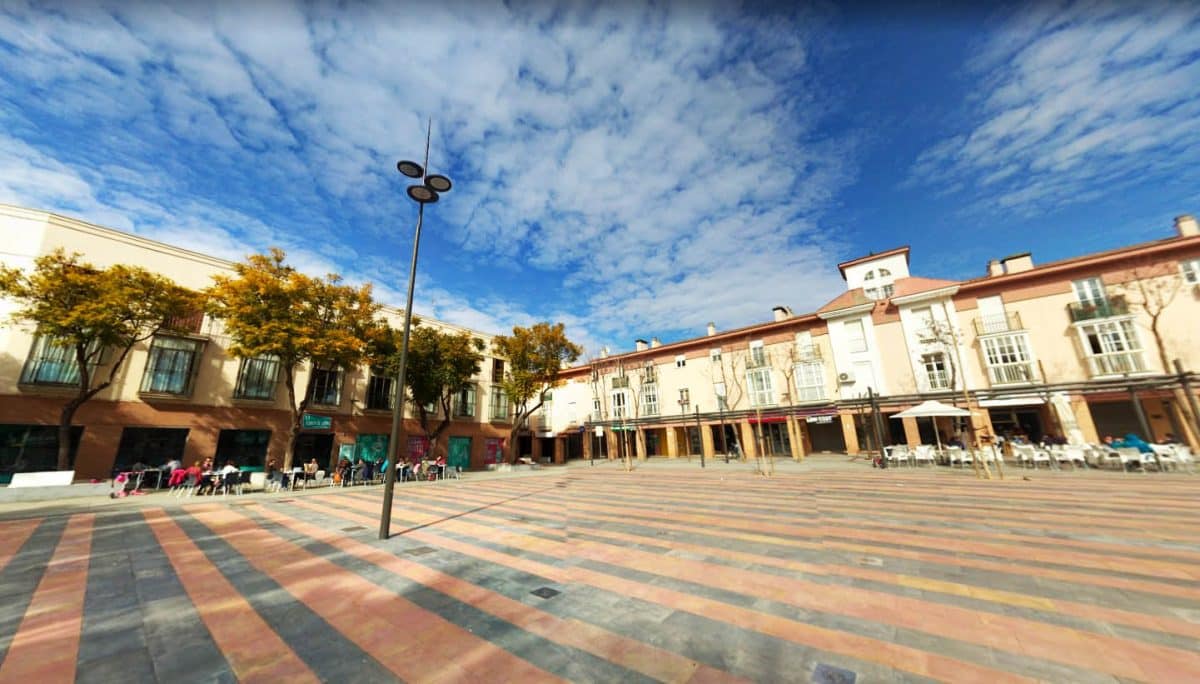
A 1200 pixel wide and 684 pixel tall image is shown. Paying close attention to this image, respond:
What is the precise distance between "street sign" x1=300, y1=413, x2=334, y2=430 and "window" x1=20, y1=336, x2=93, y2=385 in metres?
8.49

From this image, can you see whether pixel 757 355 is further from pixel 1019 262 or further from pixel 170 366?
pixel 170 366

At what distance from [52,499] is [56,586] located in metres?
14.0

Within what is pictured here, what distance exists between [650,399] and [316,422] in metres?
24.5

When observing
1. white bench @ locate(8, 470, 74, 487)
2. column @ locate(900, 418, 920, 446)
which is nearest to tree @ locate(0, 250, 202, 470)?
white bench @ locate(8, 470, 74, 487)

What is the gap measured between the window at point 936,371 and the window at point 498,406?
96.0ft

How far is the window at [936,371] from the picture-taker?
23.6 meters

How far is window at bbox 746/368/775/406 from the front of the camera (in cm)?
2936

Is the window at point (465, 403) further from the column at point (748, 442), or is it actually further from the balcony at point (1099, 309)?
the balcony at point (1099, 309)

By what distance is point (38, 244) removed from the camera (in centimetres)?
1692

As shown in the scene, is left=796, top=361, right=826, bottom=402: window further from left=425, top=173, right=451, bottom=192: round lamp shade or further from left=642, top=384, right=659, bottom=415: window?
left=425, top=173, right=451, bottom=192: round lamp shade

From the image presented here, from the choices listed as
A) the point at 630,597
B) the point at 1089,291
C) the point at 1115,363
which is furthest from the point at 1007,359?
the point at 630,597

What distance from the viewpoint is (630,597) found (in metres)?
4.65

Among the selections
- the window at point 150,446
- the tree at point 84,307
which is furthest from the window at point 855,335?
the window at point 150,446

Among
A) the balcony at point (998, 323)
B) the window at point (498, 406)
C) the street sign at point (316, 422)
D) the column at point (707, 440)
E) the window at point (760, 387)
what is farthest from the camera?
the window at point (498, 406)
